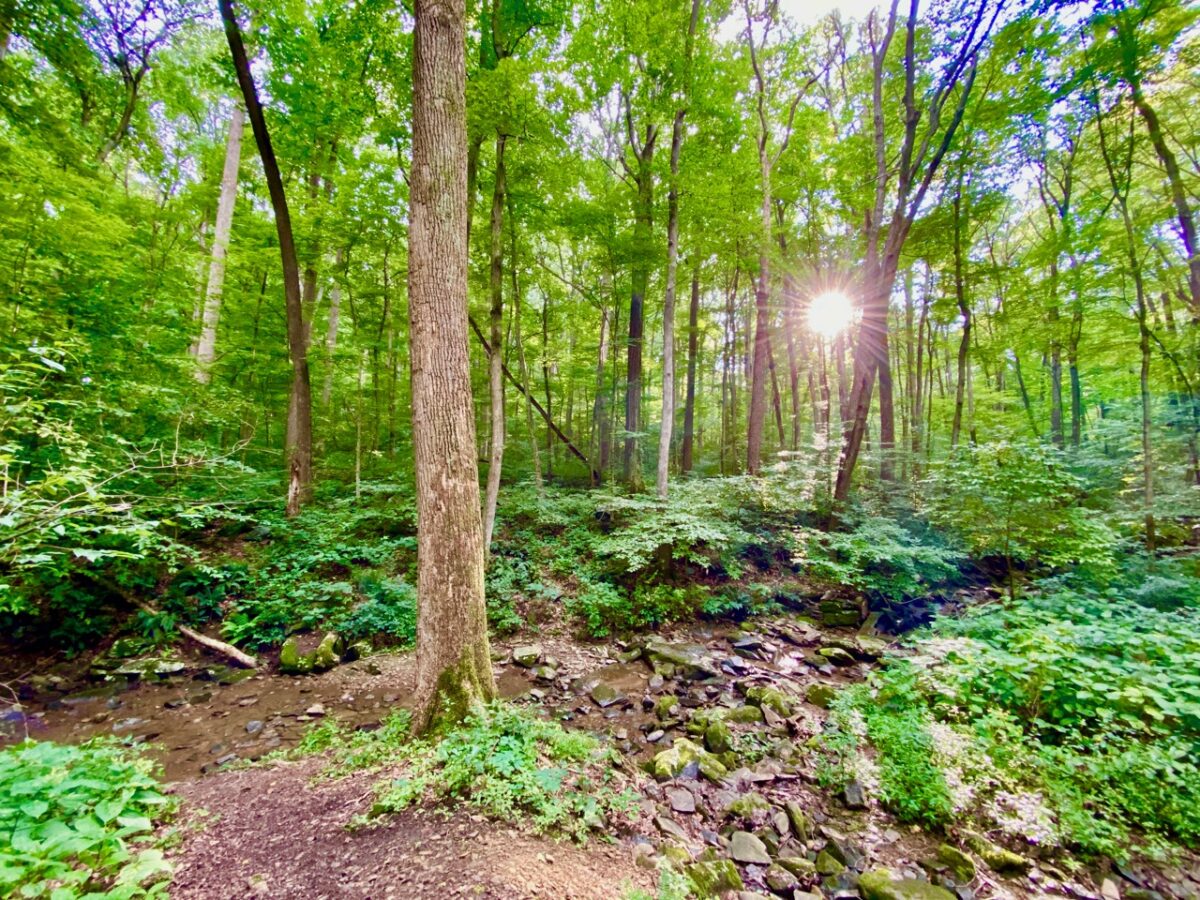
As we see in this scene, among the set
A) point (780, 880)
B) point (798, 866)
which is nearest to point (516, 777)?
point (780, 880)

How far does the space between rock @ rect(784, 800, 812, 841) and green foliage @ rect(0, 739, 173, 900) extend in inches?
158

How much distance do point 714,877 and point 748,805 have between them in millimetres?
993

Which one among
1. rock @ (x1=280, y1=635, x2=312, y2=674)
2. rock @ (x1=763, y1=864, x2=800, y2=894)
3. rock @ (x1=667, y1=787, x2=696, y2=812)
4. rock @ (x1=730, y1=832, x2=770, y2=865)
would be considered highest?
rock @ (x1=280, y1=635, x2=312, y2=674)

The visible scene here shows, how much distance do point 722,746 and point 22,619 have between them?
842cm

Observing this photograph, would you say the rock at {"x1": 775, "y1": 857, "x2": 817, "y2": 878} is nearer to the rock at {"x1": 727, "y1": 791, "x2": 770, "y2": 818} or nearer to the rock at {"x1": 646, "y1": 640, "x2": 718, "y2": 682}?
the rock at {"x1": 727, "y1": 791, "x2": 770, "y2": 818}

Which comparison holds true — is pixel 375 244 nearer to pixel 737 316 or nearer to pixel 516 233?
pixel 516 233

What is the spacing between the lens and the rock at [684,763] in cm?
398

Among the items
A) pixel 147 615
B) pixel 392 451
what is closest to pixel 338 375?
pixel 392 451

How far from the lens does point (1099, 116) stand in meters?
8.62

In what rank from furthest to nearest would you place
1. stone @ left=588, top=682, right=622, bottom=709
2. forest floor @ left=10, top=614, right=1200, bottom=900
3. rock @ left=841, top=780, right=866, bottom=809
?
stone @ left=588, top=682, right=622, bottom=709
rock @ left=841, top=780, right=866, bottom=809
forest floor @ left=10, top=614, right=1200, bottom=900

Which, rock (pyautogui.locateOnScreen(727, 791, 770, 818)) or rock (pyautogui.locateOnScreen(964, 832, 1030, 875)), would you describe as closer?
rock (pyautogui.locateOnScreen(964, 832, 1030, 875))

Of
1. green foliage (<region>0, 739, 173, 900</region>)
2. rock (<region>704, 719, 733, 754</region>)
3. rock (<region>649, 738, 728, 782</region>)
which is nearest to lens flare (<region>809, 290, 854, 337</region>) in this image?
rock (<region>704, 719, 733, 754</region>)

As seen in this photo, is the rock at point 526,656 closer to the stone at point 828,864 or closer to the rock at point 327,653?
the rock at point 327,653

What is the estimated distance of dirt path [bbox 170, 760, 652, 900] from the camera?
7.37ft
